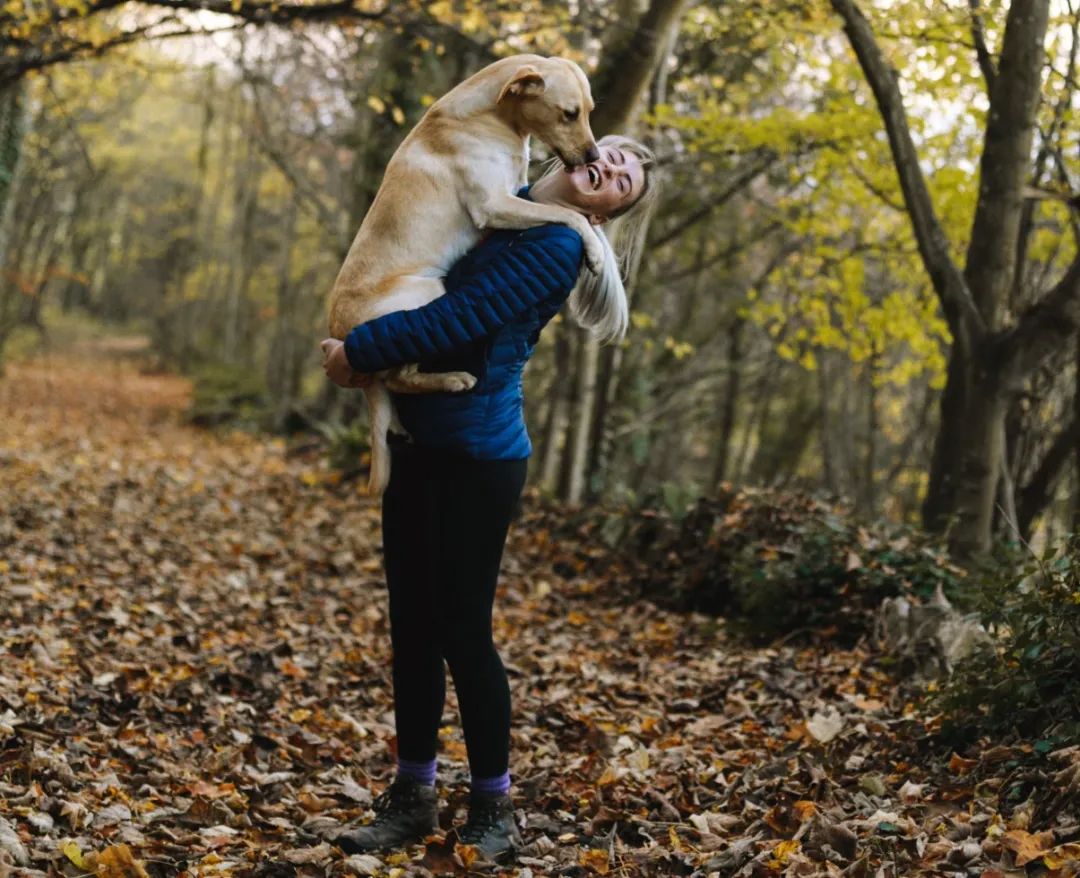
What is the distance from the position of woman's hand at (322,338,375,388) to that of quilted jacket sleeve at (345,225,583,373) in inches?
1.9

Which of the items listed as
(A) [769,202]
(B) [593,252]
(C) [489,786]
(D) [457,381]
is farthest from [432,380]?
(A) [769,202]


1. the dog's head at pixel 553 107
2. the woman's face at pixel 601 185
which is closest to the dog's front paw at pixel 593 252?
the woman's face at pixel 601 185

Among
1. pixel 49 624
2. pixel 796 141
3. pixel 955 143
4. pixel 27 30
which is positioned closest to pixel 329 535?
pixel 49 624

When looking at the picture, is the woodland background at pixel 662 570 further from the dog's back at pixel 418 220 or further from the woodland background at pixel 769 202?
the dog's back at pixel 418 220

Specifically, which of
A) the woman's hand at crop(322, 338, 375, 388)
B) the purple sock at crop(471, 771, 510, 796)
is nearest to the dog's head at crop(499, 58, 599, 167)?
the woman's hand at crop(322, 338, 375, 388)

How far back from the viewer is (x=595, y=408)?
1392 centimetres

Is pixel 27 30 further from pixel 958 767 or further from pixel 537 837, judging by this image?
pixel 958 767

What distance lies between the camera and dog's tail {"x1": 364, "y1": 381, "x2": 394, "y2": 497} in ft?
10.1

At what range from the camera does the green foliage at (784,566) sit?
609 cm

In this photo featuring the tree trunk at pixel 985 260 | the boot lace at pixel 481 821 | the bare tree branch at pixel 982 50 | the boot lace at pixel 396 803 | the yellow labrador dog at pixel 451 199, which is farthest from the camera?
the bare tree branch at pixel 982 50

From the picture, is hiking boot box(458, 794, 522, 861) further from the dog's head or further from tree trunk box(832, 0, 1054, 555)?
tree trunk box(832, 0, 1054, 555)

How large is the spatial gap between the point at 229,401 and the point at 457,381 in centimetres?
→ 1757

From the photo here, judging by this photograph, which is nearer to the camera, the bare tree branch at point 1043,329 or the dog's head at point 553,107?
the dog's head at point 553,107

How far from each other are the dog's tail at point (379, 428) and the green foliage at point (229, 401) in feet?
48.7
